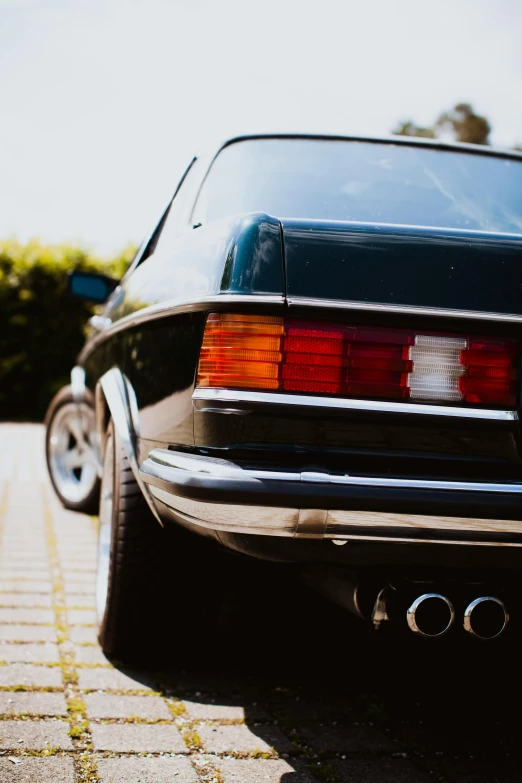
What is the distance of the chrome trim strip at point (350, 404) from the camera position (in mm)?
1803

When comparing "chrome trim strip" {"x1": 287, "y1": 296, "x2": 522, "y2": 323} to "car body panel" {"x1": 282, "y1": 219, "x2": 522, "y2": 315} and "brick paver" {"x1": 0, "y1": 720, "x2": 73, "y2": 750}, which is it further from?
"brick paver" {"x1": 0, "y1": 720, "x2": 73, "y2": 750}

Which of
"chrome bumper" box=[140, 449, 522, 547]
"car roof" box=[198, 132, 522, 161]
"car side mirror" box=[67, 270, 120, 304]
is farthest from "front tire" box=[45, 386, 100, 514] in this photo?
"chrome bumper" box=[140, 449, 522, 547]

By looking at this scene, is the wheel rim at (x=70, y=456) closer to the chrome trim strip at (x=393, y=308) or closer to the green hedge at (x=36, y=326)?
the chrome trim strip at (x=393, y=308)

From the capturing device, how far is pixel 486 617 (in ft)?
6.24

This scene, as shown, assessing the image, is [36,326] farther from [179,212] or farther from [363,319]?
[363,319]

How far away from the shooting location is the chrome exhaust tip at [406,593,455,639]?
1.86 meters

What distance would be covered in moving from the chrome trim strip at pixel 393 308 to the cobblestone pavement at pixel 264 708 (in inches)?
34.9

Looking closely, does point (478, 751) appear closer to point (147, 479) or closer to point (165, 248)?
point (147, 479)

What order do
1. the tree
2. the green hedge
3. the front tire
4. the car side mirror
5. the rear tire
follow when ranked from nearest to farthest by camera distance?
the rear tire
the car side mirror
the front tire
the green hedge
the tree

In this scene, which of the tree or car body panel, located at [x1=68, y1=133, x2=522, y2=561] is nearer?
car body panel, located at [x1=68, y1=133, x2=522, y2=561]

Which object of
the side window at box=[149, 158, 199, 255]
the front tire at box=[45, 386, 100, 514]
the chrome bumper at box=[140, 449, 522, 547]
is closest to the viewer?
the chrome bumper at box=[140, 449, 522, 547]

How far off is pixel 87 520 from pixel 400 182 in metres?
3.02

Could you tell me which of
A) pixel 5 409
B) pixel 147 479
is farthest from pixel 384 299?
pixel 5 409

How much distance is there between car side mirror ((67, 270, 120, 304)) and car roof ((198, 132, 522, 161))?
1.70m
